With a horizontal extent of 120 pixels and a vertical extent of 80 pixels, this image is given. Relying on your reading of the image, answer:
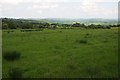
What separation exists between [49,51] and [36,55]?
1.74m

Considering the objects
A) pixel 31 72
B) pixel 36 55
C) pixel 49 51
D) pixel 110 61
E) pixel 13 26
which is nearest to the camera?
pixel 31 72

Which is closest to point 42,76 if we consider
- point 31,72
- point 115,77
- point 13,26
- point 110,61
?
point 31,72

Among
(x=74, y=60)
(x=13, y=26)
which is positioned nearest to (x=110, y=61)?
(x=74, y=60)

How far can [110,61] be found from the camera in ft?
55.1

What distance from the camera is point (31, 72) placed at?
14227 mm

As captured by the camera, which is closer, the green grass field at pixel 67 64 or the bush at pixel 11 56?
the green grass field at pixel 67 64

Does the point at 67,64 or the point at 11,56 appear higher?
the point at 11,56

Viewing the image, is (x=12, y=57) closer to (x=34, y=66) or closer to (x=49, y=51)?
(x=34, y=66)

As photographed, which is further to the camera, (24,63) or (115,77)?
(24,63)

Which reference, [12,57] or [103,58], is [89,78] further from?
[12,57]

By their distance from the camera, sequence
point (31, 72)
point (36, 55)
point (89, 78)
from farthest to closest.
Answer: point (36, 55)
point (31, 72)
point (89, 78)

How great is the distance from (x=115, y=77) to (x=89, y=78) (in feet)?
4.49

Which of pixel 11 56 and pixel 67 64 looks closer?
pixel 67 64

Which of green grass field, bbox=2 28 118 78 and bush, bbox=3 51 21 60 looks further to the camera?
bush, bbox=3 51 21 60
